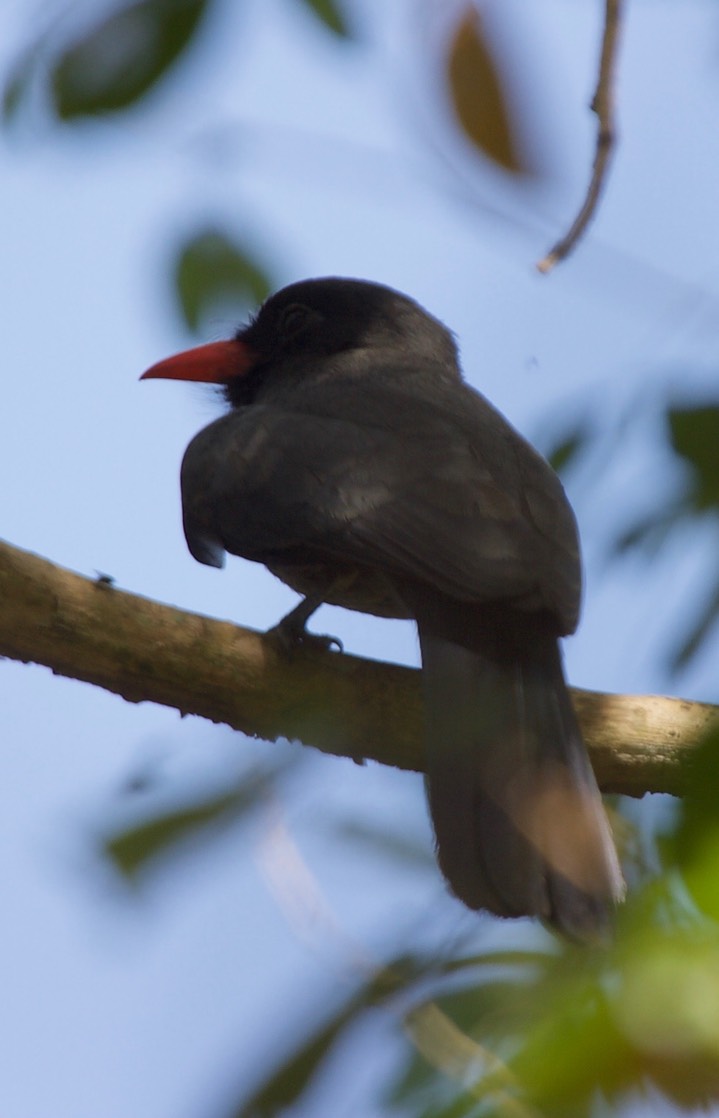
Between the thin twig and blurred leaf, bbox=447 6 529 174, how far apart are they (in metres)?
0.48

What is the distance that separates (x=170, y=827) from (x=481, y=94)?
3.51 ft

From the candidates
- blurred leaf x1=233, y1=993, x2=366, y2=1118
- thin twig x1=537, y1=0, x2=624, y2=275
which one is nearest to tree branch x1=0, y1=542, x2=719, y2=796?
thin twig x1=537, y1=0, x2=624, y2=275

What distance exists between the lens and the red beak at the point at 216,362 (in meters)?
4.64

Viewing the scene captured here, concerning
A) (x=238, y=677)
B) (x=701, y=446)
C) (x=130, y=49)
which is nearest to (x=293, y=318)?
Answer: (x=238, y=677)

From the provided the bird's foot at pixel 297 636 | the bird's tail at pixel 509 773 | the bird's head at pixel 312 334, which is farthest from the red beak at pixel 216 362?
the bird's tail at pixel 509 773

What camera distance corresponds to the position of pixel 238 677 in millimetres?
3137

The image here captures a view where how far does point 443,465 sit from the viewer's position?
10.8 feet

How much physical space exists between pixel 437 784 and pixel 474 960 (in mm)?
1390

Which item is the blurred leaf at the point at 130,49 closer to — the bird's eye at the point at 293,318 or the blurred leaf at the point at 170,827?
the blurred leaf at the point at 170,827

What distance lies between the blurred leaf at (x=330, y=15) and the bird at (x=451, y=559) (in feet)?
3.72

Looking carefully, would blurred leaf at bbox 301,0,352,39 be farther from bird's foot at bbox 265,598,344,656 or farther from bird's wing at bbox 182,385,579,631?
bird's foot at bbox 265,598,344,656

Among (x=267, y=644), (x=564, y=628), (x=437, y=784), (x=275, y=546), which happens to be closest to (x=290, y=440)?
(x=275, y=546)

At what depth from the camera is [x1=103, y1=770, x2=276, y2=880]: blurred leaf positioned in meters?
1.35

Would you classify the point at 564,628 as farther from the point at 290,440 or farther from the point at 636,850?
the point at 636,850
